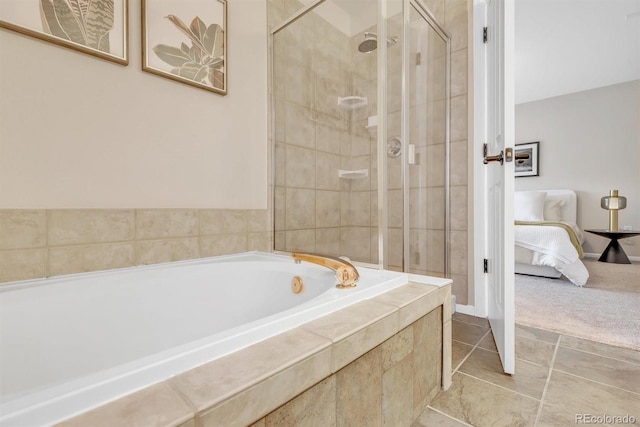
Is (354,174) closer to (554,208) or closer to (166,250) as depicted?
(166,250)

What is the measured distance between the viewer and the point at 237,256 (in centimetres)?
162

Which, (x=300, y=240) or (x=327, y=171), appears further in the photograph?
(x=327, y=171)

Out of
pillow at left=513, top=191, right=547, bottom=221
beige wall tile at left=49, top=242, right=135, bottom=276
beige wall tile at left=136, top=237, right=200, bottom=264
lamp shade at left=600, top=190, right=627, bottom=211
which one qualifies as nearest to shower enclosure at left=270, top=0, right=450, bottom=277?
beige wall tile at left=136, top=237, right=200, bottom=264

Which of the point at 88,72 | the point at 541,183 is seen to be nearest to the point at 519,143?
the point at 541,183

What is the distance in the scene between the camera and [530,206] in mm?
4008

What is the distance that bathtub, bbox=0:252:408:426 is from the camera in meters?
0.46

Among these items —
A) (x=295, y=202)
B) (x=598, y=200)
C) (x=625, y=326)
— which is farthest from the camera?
(x=598, y=200)

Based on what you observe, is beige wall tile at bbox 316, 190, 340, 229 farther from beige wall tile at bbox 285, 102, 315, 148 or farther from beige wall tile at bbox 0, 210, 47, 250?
beige wall tile at bbox 0, 210, 47, 250

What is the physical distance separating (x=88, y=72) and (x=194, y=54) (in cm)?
50

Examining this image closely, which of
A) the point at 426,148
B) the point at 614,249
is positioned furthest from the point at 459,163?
the point at 614,249

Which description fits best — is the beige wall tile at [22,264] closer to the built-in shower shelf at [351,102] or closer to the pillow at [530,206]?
the built-in shower shelf at [351,102]

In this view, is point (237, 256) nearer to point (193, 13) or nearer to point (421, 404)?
point (421, 404)

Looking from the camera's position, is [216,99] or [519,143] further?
[519,143]

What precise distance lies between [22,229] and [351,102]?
187 centimetres
